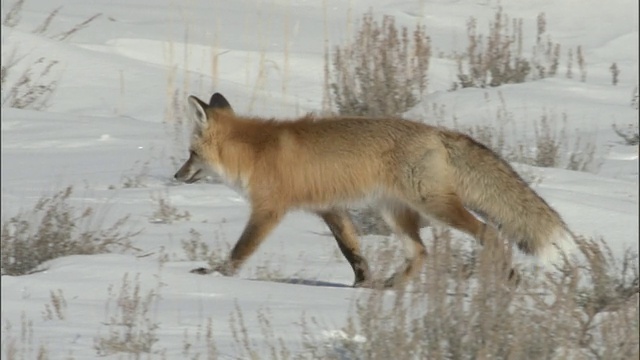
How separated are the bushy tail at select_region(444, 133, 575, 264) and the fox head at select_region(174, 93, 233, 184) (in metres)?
1.43

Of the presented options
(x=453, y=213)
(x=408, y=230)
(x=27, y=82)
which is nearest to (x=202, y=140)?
(x=408, y=230)

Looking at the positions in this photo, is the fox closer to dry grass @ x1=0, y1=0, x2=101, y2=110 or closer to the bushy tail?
the bushy tail

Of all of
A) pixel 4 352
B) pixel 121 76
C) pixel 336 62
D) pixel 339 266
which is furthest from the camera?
pixel 121 76

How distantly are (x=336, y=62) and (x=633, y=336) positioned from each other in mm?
7367

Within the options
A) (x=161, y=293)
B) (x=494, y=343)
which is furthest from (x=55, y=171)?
(x=494, y=343)

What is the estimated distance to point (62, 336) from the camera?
5227mm

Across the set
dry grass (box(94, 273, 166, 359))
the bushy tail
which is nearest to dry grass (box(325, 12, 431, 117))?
the bushy tail

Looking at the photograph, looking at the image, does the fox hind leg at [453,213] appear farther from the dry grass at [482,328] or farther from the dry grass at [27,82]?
the dry grass at [27,82]

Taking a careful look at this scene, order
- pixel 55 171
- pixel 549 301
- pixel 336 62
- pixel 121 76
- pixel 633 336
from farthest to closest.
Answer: pixel 121 76 → pixel 336 62 → pixel 55 171 → pixel 549 301 → pixel 633 336

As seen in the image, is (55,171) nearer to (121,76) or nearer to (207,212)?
(207,212)

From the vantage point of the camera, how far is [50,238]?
702 cm

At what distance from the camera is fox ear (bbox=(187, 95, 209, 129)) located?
7.58 metres

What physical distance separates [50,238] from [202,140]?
3.81 ft

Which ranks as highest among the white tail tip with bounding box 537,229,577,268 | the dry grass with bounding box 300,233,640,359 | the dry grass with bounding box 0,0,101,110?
the dry grass with bounding box 300,233,640,359
